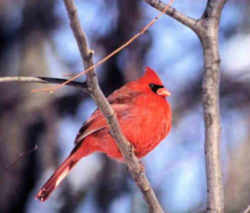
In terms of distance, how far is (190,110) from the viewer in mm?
4543

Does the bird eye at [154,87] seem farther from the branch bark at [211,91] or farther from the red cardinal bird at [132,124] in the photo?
the branch bark at [211,91]

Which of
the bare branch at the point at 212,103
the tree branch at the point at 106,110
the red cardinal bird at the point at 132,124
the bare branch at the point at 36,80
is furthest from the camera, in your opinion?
the red cardinal bird at the point at 132,124

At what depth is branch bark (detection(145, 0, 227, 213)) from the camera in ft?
6.92

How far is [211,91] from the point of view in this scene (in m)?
2.19

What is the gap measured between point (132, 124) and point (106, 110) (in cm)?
73

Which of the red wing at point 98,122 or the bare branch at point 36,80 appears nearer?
the bare branch at point 36,80

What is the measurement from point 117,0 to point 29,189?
1827 millimetres

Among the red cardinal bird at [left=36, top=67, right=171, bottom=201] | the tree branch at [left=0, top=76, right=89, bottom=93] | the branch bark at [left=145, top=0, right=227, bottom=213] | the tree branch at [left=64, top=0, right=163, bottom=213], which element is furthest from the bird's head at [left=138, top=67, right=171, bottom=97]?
the tree branch at [left=0, top=76, right=89, bottom=93]

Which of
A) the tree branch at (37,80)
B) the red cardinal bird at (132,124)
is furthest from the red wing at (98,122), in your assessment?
the tree branch at (37,80)

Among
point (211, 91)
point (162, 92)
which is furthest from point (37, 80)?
point (162, 92)

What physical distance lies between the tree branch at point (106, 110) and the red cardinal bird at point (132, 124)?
0.46m

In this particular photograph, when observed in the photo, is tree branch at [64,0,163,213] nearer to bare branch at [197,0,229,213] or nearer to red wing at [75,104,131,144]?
bare branch at [197,0,229,213]

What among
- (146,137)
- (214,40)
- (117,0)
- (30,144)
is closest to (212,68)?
(214,40)

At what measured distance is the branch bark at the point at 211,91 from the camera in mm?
2109
